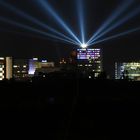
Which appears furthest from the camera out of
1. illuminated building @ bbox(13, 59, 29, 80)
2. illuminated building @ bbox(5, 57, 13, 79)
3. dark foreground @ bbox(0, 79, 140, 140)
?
illuminated building @ bbox(13, 59, 29, 80)

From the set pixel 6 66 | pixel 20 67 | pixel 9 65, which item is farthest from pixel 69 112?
pixel 20 67

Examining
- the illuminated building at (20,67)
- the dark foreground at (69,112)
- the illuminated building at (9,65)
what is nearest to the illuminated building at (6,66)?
the illuminated building at (9,65)

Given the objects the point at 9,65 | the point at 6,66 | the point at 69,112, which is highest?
the point at 9,65

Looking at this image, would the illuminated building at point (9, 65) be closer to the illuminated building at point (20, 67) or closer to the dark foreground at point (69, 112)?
the illuminated building at point (20, 67)

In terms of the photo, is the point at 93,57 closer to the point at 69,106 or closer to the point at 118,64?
the point at 118,64

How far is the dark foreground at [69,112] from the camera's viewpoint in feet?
44.9

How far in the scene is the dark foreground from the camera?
13.7 metres

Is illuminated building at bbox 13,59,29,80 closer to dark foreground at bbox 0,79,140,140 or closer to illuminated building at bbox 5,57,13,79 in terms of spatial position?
illuminated building at bbox 5,57,13,79

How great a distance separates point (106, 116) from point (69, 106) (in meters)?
2.70

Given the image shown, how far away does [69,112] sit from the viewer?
1666cm

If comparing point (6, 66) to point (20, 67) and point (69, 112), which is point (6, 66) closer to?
point (20, 67)

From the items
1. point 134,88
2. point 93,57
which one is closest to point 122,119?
point 134,88

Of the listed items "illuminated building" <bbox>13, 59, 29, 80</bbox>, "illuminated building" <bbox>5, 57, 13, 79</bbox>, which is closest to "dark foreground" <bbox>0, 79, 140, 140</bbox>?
"illuminated building" <bbox>5, 57, 13, 79</bbox>

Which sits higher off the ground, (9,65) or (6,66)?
(9,65)
